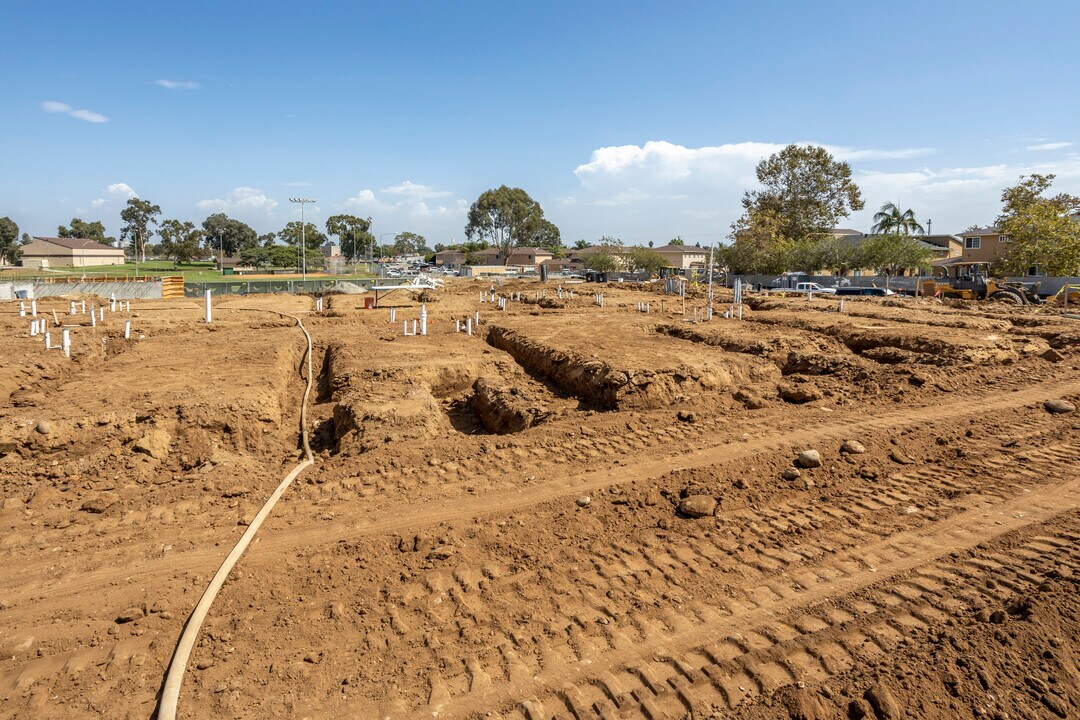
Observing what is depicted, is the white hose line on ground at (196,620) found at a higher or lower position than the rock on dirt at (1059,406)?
lower

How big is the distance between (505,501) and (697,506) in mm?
2106

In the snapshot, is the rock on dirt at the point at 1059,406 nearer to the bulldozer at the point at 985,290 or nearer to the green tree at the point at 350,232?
the bulldozer at the point at 985,290

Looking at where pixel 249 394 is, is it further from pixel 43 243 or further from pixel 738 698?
pixel 43 243

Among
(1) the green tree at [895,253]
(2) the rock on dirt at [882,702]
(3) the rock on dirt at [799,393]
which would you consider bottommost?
(2) the rock on dirt at [882,702]

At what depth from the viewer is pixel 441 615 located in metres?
4.68

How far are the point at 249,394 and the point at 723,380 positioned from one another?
8894 millimetres

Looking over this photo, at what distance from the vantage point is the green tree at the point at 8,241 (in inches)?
3418

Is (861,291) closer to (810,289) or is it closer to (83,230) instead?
(810,289)

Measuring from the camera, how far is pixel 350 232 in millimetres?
114188

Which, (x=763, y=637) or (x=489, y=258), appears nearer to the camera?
(x=763, y=637)

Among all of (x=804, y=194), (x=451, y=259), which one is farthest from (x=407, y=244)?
(x=804, y=194)

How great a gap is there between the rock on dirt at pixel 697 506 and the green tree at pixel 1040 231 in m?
45.0

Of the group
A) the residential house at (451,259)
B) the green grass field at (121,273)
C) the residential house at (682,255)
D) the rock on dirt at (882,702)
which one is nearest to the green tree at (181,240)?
the green grass field at (121,273)

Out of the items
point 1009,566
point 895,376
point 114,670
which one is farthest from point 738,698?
point 895,376
